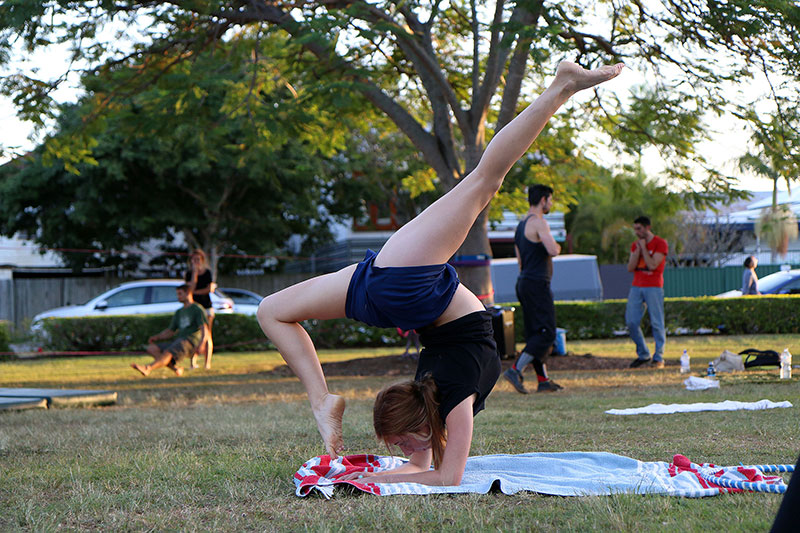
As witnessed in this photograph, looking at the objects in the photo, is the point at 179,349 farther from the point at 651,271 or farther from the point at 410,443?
the point at 410,443

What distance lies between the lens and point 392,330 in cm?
1948

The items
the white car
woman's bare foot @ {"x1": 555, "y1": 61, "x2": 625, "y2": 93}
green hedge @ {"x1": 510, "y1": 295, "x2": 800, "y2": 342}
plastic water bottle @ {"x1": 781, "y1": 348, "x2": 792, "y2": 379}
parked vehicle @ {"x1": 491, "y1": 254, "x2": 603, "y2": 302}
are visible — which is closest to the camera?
woman's bare foot @ {"x1": 555, "y1": 61, "x2": 625, "y2": 93}

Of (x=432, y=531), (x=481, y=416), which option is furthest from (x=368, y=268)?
(x=481, y=416)

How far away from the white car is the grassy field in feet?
32.5

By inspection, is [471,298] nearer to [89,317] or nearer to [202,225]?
[89,317]

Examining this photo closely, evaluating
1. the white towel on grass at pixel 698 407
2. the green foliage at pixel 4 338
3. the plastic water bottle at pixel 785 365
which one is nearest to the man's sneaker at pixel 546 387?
the white towel on grass at pixel 698 407

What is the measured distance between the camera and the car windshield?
2259 centimetres

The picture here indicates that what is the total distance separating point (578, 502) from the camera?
11.2ft

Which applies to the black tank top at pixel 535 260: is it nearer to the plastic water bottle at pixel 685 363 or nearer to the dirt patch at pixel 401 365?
the plastic water bottle at pixel 685 363

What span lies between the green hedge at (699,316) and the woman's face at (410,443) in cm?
1517

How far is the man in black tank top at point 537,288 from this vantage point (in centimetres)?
865

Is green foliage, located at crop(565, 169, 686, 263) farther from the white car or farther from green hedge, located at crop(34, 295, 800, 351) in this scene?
the white car

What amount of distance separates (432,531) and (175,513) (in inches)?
43.9

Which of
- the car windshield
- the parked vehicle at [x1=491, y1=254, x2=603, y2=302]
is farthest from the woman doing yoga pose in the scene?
the parked vehicle at [x1=491, y1=254, x2=603, y2=302]
